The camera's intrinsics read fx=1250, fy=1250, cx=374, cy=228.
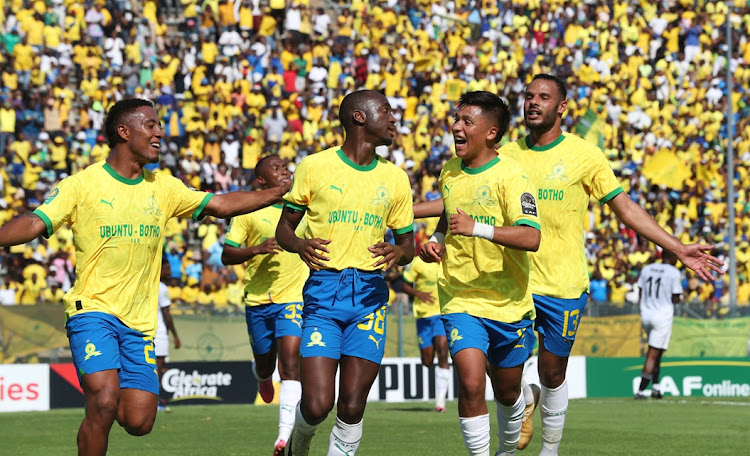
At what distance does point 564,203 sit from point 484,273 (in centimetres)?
123

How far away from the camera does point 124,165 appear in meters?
8.48

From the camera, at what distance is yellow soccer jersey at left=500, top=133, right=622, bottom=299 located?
961 cm

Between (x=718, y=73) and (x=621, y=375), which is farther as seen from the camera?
(x=718, y=73)

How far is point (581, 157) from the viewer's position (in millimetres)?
9703

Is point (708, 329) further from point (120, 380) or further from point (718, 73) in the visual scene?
point (120, 380)

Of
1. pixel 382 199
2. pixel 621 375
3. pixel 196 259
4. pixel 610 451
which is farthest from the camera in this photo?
pixel 196 259

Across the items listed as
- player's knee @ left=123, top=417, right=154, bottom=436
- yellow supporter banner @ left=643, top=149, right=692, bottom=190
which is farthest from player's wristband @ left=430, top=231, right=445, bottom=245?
yellow supporter banner @ left=643, top=149, right=692, bottom=190

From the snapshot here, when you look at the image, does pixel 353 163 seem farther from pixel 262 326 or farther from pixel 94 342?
pixel 262 326

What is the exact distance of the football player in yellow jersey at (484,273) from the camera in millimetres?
8523

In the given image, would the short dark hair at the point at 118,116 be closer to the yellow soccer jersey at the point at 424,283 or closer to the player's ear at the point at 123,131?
the player's ear at the point at 123,131

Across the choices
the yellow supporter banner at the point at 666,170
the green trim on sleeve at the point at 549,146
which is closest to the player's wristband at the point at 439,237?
the green trim on sleeve at the point at 549,146

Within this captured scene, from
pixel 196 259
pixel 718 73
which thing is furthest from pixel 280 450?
pixel 718 73

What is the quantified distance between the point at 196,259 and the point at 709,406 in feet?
35.3

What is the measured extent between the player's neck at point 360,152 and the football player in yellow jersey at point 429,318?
32.2 ft
